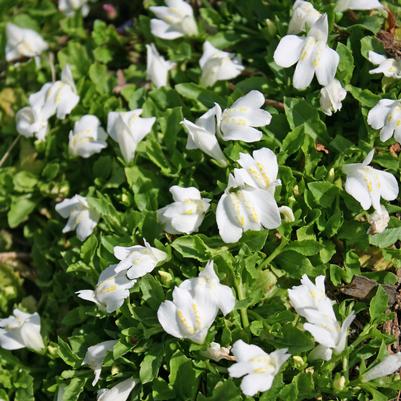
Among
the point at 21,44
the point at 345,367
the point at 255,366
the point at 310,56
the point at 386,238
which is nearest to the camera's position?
the point at 255,366

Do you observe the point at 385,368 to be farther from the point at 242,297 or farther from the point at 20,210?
the point at 20,210

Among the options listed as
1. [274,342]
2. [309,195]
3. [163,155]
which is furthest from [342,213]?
[163,155]

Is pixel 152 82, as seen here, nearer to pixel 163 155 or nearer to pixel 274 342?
pixel 163 155

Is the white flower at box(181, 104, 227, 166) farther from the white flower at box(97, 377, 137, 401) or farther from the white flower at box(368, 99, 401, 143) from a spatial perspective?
the white flower at box(97, 377, 137, 401)

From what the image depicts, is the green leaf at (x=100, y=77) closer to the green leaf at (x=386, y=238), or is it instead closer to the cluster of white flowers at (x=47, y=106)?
the cluster of white flowers at (x=47, y=106)

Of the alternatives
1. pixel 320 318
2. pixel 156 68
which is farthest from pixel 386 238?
pixel 156 68

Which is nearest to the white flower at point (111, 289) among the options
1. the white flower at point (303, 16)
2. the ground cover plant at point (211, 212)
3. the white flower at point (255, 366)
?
the ground cover plant at point (211, 212)

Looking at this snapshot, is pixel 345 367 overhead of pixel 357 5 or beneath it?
beneath
